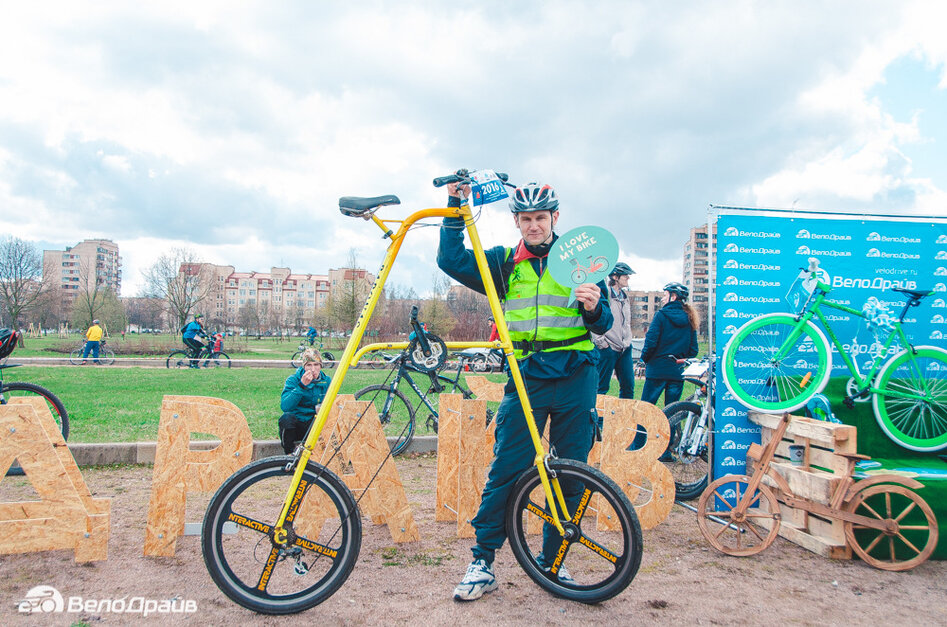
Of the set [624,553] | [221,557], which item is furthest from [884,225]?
[221,557]

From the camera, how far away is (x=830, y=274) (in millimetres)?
5012

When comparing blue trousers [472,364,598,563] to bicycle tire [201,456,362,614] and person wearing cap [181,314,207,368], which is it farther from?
person wearing cap [181,314,207,368]

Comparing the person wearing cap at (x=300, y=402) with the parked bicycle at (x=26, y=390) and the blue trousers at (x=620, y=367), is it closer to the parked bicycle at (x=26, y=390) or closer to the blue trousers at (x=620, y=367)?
the parked bicycle at (x=26, y=390)

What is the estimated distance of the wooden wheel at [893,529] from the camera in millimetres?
3775

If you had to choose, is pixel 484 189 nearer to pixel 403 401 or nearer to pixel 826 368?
pixel 826 368

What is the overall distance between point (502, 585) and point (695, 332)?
479 cm

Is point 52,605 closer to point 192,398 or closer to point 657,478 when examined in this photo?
point 192,398

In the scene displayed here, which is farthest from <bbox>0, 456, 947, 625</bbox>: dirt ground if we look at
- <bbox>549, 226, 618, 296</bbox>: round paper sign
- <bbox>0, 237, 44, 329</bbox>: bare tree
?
<bbox>0, 237, 44, 329</bbox>: bare tree

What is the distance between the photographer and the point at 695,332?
7012 millimetres

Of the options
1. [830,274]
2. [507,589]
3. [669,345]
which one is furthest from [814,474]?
→ [669,345]

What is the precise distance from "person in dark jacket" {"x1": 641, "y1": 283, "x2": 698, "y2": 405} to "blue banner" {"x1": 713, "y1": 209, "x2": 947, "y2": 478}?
1.78 metres

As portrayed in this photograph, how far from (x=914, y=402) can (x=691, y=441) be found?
73.8 inches

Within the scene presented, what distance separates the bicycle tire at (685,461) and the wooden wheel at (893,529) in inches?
55.4

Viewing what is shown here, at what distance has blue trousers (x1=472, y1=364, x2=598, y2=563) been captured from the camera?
10.7ft
